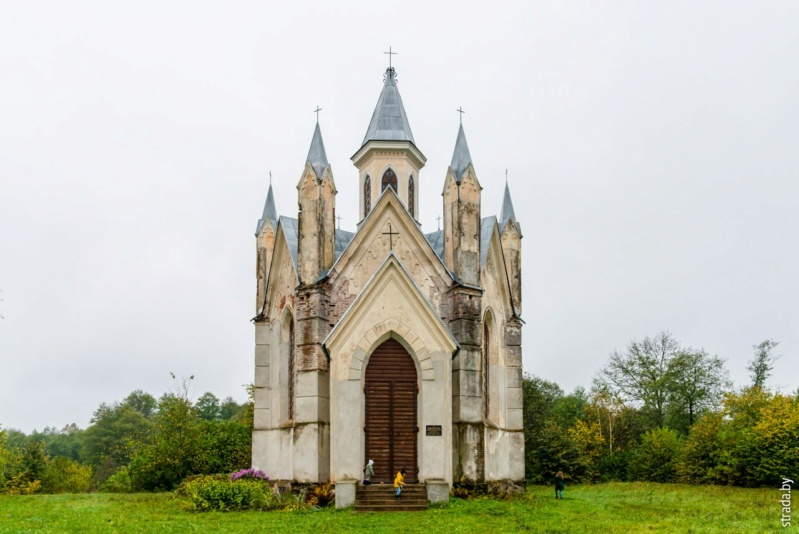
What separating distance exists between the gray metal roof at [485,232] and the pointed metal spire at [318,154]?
6.21 meters

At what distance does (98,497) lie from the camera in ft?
89.8

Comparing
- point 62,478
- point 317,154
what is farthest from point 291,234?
point 62,478

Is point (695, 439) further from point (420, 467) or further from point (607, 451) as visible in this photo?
point (420, 467)

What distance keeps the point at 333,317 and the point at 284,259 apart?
164 inches

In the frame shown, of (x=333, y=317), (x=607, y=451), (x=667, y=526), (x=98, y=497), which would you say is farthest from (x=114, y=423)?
(x=667, y=526)

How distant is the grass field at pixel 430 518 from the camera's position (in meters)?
18.0

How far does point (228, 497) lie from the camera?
2219cm

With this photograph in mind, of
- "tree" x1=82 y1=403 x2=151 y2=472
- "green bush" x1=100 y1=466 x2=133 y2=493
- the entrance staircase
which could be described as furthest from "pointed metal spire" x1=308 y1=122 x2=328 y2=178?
"tree" x1=82 y1=403 x2=151 y2=472

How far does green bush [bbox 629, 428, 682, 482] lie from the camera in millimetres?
44312

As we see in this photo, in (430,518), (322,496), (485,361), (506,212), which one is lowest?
(430,518)

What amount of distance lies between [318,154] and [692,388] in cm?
4132

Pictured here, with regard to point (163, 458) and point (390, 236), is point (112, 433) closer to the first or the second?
point (163, 458)

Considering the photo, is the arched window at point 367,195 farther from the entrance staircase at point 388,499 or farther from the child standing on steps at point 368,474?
the entrance staircase at point 388,499

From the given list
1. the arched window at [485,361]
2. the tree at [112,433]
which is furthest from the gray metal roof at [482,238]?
the tree at [112,433]
